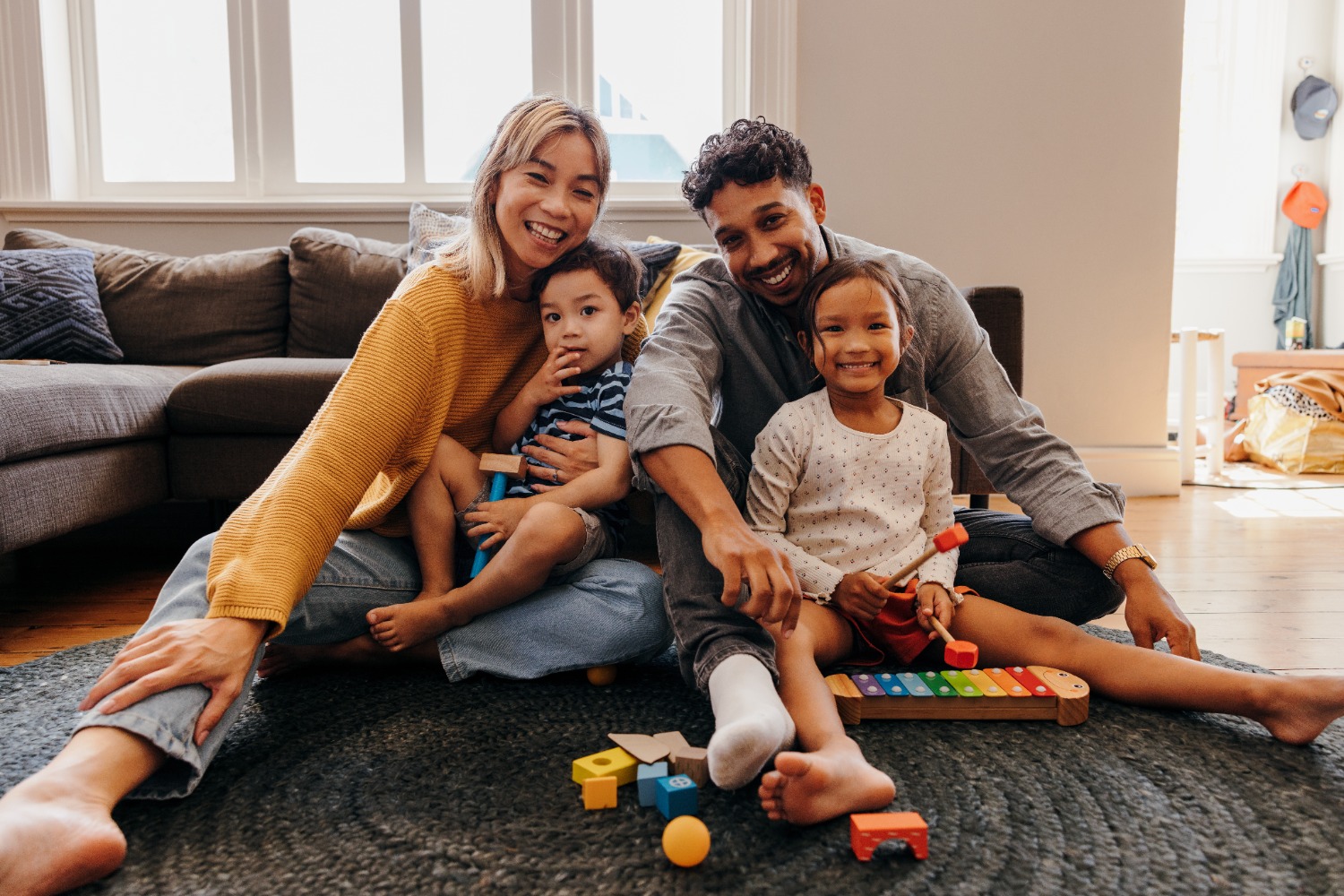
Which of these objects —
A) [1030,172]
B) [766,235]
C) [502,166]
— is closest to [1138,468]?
[1030,172]

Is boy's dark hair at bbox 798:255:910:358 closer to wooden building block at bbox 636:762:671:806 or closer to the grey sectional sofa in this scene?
wooden building block at bbox 636:762:671:806

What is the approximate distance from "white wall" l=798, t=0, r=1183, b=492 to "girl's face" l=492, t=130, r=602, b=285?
1.68m

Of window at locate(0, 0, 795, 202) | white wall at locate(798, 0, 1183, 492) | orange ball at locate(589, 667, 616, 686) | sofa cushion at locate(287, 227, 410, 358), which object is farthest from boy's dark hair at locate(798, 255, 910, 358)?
window at locate(0, 0, 795, 202)

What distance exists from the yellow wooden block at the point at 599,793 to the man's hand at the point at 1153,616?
68cm

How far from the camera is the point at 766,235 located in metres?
1.24

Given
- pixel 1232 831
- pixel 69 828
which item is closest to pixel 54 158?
pixel 69 828

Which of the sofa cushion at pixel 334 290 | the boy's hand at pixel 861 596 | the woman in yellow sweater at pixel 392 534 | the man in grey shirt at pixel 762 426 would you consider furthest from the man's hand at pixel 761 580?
the sofa cushion at pixel 334 290

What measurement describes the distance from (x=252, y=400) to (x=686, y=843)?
4.96 ft

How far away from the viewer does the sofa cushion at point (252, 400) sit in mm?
1909

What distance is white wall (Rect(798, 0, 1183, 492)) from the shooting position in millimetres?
2795

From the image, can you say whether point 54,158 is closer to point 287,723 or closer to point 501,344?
point 501,344

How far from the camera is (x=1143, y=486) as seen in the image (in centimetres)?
292

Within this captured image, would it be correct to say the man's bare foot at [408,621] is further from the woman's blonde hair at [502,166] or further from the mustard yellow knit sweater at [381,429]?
the woman's blonde hair at [502,166]

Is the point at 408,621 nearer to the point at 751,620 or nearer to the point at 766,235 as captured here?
the point at 751,620
